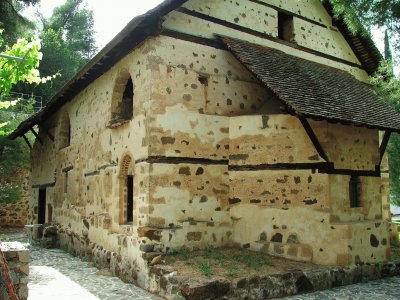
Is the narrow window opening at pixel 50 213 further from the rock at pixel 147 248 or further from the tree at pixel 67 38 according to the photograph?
the tree at pixel 67 38

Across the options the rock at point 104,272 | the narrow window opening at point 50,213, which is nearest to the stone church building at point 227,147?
the rock at point 104,272

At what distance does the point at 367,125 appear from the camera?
7238mm

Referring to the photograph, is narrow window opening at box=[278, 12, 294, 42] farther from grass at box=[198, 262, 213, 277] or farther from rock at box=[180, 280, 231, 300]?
rock at box=[180, 280, 231, 300]

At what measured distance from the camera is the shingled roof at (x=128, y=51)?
7.16m

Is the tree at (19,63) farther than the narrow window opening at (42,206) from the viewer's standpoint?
No

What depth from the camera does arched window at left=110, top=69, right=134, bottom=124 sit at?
8.91m

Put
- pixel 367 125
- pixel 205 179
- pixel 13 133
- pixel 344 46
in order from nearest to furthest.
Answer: pixel 367 125, pixel 205 179, pixel 344 46, pixel 13 133

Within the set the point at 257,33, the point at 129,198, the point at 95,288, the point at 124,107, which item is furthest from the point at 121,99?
the point at 95,288

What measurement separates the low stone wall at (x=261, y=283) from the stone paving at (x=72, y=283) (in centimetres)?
50


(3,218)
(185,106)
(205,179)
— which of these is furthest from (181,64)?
(3,218)

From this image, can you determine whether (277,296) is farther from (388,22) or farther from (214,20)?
(214,20)

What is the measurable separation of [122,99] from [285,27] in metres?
4.79

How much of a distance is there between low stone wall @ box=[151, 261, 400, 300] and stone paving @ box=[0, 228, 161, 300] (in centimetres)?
50

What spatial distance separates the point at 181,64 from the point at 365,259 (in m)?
5.15
